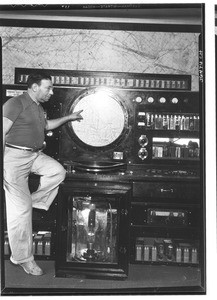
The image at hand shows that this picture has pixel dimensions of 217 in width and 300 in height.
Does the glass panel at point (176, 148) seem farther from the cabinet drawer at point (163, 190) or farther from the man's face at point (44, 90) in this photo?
the man's face at point (44, 90)

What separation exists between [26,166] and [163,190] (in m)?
1.08

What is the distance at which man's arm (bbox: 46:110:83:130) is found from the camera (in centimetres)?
310

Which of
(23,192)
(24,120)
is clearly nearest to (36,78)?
(24,120)

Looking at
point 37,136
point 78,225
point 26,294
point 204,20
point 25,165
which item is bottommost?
point 26,294

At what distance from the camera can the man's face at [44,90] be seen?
119 inches

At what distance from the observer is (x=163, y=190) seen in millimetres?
3062

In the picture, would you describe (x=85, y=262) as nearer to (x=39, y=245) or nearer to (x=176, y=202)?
(x=39, y=245)

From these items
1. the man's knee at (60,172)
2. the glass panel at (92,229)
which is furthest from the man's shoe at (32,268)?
the man's knee at (60,172)

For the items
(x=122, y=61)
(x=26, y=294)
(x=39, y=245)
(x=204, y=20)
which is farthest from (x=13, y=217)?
(x=204, y=20)

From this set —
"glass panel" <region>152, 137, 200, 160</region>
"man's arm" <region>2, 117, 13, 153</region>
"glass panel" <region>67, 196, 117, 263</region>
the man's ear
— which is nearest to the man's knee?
"glass panel" <region>67, 196, 117, 263</region>

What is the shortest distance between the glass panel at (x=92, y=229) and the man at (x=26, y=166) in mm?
238

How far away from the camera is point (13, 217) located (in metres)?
2.88

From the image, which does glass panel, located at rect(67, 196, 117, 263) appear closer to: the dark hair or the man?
the man

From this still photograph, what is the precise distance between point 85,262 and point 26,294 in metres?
0.47
